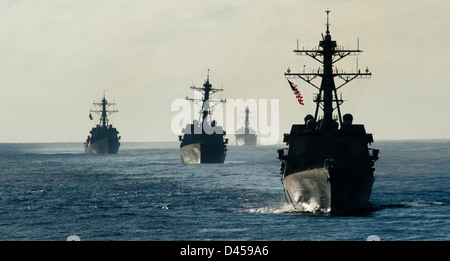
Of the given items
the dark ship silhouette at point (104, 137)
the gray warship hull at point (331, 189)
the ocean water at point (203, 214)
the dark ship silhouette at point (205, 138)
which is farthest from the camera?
the dark ship silhouette at point (104, 137)

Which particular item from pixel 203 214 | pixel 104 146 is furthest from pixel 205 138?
pixel 104 146

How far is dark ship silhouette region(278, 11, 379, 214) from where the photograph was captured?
28.1 meters

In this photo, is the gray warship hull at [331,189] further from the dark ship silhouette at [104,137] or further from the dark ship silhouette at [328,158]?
the dark ship silhouette at [104,137]

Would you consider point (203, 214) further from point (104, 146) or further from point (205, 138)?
point (104, 146)

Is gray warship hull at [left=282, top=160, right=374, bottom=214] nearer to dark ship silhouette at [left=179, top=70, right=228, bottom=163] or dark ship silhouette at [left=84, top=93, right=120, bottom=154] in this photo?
dark ship silhouette at [left=179, top=70, right=228, bottom=163]

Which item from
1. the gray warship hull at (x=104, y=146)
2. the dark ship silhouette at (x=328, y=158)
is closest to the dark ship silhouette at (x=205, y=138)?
the dark ship silhouette at (x=328, y=158)

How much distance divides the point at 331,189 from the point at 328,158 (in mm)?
3875

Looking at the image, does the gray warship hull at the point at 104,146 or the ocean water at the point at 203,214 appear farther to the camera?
the gray warship hull at the point at 104,146

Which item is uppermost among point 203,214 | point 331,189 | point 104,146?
point 104,146

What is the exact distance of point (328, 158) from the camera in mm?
31219

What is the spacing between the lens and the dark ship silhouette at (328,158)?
1107 inches
